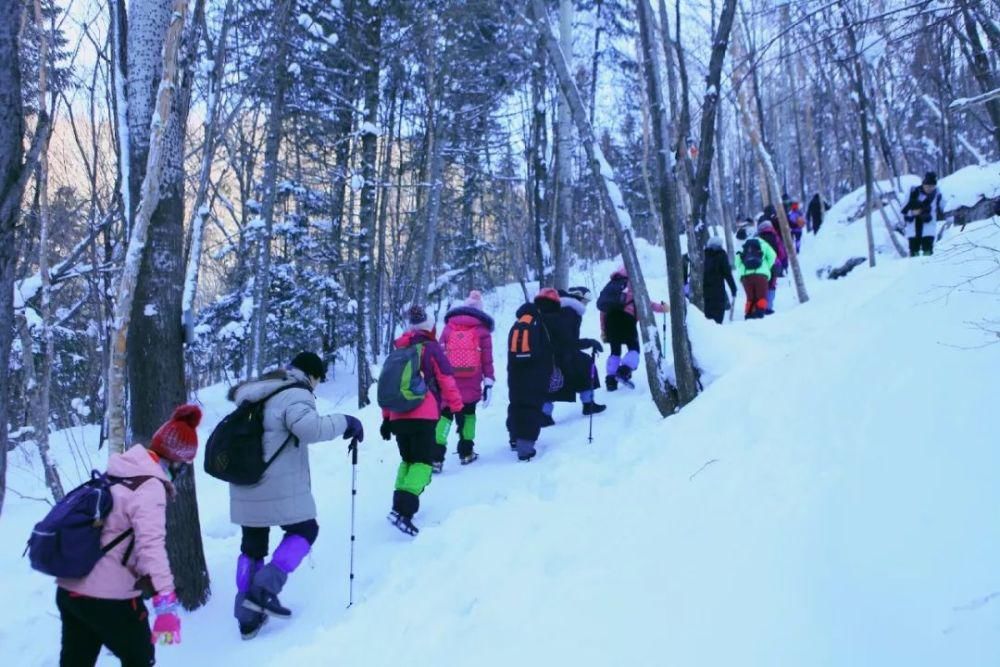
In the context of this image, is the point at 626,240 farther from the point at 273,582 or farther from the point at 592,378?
the point at 273,582

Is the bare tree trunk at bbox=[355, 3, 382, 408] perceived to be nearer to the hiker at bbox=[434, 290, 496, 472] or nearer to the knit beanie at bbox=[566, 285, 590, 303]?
the knit beanie at bbox=[566, 285, 590, 303]

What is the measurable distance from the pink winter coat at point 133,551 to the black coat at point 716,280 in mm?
10179

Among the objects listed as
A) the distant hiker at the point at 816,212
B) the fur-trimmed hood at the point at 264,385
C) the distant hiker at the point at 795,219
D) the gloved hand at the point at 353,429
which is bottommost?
the gloved hand at the point at 353,429

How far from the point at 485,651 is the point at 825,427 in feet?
8.15

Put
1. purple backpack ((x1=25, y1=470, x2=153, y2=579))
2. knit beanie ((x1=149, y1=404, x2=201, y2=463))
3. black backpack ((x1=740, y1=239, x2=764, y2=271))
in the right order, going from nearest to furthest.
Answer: purple backpack ((x1=25, y1=470, x2=153, y2=579)) → knit beanie ((x1=149, y1=404, x2=201, y2=463)) → black backpack ((x1=740, y1=239, x2=764, y2=271))

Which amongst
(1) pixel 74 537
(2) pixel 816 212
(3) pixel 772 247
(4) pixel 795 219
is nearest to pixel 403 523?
(1) pixel 74 537

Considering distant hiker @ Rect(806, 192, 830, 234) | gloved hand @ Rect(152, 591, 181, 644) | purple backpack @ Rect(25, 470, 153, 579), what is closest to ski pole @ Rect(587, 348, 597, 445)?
gloved hand @ Rect(152, 591, 181, 644)

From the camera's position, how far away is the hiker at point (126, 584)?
11.4 feet

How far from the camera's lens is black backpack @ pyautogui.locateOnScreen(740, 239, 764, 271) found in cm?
1221

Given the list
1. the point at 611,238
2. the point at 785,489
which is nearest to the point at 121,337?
the point at 785,489

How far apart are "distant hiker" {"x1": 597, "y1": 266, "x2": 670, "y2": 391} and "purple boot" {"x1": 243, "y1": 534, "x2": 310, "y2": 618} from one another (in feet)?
18.4

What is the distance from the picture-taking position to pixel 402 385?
237 inches

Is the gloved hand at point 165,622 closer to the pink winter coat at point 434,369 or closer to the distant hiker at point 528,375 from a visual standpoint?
the pink winter coat at point 434,369

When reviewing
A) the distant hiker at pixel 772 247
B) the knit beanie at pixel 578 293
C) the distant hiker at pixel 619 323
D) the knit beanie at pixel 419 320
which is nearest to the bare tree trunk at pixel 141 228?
the knit beanie at pixel 419 320
